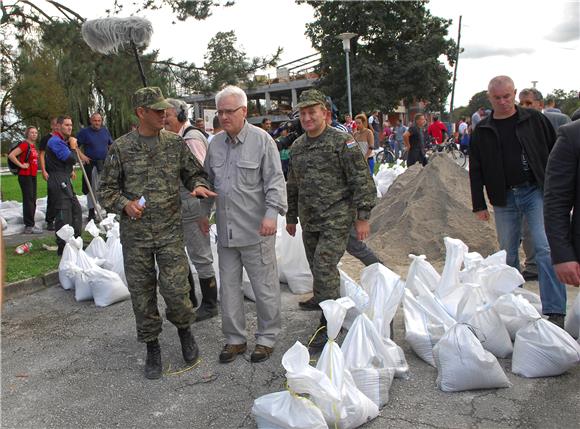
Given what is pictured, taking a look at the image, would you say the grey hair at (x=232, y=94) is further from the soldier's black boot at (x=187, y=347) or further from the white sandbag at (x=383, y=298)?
the soldier's black boot at (x=187, y=347)

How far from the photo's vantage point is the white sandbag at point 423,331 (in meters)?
3.33

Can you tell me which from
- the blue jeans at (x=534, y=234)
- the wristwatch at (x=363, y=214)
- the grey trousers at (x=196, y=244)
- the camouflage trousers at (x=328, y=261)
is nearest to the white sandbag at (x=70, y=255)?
the grey trousers at (x=196, y=244)

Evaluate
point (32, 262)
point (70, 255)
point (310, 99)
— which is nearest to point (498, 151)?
point (310, 99)

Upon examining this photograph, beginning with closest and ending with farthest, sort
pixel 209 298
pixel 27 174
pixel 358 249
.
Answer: pixel 358 249 → pixel 209 298 → pixel 27 174

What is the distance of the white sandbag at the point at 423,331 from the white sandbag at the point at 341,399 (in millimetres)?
780

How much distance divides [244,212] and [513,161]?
1.95 meters

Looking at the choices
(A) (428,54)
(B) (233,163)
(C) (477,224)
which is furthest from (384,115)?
(B) (233,163)

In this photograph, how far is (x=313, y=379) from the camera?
94.6 inches

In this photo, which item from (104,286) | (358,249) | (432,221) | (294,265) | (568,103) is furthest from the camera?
(568,103)

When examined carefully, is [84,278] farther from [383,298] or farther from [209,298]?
[383,298]

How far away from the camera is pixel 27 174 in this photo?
8.34 meters

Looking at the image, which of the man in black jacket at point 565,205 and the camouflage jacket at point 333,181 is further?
the camouflage jacket at point 333,181

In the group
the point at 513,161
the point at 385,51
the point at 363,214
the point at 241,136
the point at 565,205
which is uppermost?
the point at 385,51

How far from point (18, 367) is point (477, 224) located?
4.81 m
